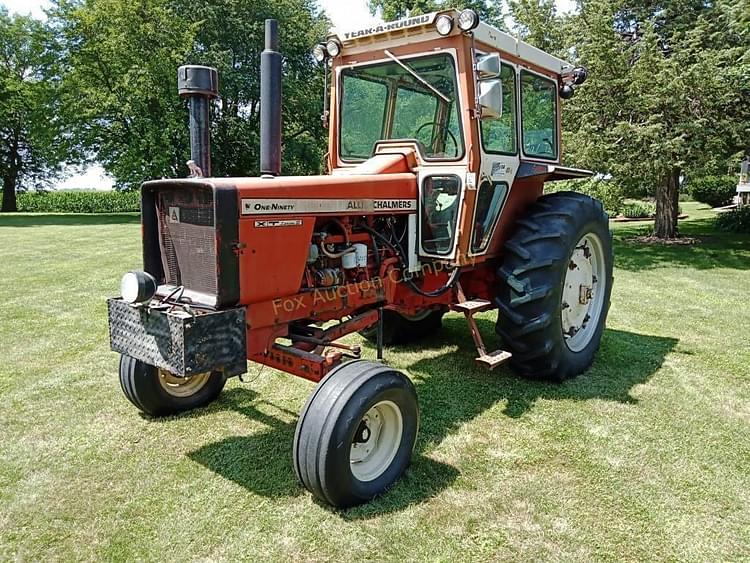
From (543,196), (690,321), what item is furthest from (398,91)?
(690,321)

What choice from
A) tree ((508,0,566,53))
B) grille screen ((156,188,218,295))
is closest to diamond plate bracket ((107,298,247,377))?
grille screen ((156,188,218,295))

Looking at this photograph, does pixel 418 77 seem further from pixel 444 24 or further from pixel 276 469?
pixel 276 469

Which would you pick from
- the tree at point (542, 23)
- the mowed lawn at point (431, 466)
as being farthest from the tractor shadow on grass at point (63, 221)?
the mowed lawn at point (431, 466)

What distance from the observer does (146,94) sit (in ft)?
74.4

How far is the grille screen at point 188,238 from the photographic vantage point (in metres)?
3.16

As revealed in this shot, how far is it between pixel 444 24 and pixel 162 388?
9.64 ft

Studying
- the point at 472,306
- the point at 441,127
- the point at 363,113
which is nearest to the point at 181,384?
the point at 472,306

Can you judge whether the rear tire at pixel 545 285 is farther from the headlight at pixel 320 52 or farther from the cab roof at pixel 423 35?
the headlight at pixel 320 52

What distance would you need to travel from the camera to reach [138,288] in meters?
3.02

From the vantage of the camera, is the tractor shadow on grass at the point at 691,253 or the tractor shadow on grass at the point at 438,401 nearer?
the tractor shadow on grass at the point at 438,401

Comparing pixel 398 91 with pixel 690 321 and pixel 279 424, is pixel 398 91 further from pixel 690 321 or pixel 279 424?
pixel 690 321

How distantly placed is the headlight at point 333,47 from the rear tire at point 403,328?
7.36ft

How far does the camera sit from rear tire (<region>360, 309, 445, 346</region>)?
557cm

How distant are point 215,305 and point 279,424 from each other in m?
1.21
